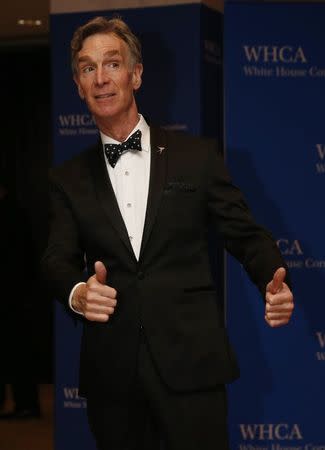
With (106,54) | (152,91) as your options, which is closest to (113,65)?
(106,54)

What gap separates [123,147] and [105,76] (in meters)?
0.21

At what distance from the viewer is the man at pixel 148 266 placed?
2.65 meters

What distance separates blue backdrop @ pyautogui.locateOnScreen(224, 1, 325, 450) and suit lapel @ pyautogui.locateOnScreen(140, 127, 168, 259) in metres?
1.38

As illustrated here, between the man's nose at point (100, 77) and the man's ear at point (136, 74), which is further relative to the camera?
the man's ear at point (136, 74)

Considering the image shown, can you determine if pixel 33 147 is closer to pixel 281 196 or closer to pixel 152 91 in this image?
pixel 152 91

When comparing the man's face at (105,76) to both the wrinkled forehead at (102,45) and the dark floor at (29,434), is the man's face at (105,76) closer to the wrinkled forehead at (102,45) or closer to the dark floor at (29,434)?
the wrinkled forehead at (102,45)

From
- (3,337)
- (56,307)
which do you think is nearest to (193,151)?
(56,307)

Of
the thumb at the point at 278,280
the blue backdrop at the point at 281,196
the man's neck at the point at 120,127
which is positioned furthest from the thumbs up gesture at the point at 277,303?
the blue backdrop at the point at 281,196

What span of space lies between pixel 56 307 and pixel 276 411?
3.54ft

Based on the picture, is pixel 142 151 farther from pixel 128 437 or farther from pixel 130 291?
pixel 128 437

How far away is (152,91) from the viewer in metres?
4.20

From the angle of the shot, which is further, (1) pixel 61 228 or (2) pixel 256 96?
(2) pixel 256 96

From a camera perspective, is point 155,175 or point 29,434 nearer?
point 155,175

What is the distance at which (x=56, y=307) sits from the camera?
4.37m
